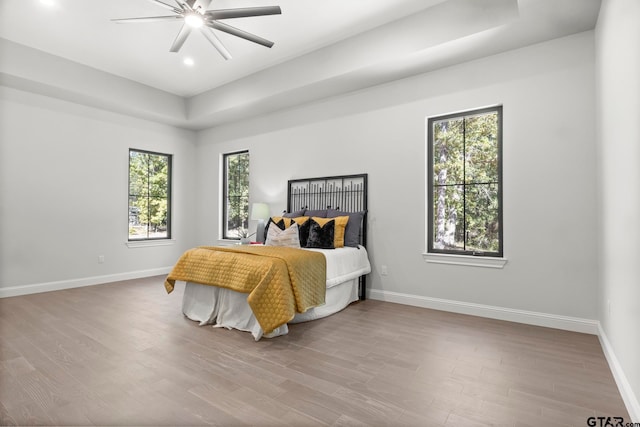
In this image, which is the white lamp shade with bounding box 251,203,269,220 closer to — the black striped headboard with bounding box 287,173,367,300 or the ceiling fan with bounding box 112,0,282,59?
the black striped headboard with bounding box 287,173,367,300

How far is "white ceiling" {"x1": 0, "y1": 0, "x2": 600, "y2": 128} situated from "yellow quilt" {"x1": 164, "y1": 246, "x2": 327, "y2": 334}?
2.36 m

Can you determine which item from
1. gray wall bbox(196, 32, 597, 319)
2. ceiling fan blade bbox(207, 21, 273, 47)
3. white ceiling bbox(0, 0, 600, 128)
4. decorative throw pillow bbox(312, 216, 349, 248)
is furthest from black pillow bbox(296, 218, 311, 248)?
ceiling fan blade bbox(207, 21, 273, 47)

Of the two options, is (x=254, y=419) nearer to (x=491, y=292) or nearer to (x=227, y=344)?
(x=227, y=344)

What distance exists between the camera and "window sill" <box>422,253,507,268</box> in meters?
3.45

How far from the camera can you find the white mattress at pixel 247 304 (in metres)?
3.06

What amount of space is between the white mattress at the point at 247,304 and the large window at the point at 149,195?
3.01 meters

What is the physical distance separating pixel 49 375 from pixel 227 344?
115 centimetres

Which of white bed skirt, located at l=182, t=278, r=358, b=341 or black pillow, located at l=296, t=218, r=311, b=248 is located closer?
white bed skirt, located at l=182, t=278, r=358, b=341

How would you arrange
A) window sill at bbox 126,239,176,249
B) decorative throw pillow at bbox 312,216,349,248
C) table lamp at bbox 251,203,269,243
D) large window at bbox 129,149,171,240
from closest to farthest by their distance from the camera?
1. decorative throw pillow at bbox 312,216,349,248
2. table lamp at bbox 251,203,269,243
3. window sill at bbox 126,239,176,249
4. large window at bbox 129,149,171,240

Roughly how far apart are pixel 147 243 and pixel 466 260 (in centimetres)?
513

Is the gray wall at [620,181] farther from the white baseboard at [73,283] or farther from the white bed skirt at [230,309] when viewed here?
the white baseboard at [73,283]

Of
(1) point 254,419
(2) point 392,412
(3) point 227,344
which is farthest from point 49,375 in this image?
(2) point 392,412

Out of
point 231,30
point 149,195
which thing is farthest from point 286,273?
point 149,195

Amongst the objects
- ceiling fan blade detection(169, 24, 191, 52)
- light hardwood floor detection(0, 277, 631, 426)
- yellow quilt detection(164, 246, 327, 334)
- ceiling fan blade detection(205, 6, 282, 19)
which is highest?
ceiling fan blade detection(169, 24, 191, 52)
